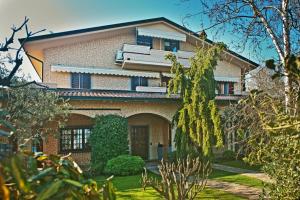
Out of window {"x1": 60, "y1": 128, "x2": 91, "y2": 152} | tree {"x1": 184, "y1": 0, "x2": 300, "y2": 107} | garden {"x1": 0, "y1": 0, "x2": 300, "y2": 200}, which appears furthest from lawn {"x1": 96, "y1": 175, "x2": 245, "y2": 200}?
window {"x1": 60, "y1": 128, "x2": 91, "y2": 152}

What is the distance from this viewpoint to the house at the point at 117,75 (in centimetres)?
2038

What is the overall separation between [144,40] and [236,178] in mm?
15038

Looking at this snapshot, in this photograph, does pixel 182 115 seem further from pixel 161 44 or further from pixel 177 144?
pixel 161 44

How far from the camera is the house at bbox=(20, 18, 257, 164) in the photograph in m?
20.4

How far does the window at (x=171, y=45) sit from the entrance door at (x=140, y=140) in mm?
7773

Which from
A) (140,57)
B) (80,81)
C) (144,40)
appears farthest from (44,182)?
(144,40)

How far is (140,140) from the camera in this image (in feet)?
78.9

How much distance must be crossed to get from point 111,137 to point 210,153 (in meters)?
6.08

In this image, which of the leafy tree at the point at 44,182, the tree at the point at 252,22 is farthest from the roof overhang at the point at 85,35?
the leafy tree at the point at 44,182

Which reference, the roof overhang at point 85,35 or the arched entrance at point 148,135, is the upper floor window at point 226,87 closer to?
the roof overhang at point 85,35

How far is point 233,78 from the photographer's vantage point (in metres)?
29.2

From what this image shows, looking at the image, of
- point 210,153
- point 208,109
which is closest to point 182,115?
point 208,109

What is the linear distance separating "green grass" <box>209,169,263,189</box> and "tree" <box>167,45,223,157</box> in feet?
4.94

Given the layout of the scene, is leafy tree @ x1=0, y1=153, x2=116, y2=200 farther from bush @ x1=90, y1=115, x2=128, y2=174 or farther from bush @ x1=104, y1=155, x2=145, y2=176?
bush @ x1=90, y1=115, x2=128, y2=174
